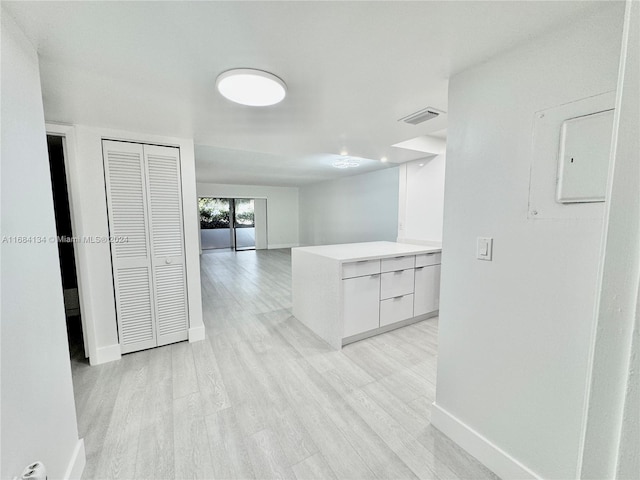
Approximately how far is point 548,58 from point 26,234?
220 centimetres

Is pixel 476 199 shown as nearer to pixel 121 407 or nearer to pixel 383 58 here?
pixel 383 58

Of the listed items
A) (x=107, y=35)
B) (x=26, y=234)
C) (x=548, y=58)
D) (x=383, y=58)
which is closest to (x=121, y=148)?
(x=107, y=35)

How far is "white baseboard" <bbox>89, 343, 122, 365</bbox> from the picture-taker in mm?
2309

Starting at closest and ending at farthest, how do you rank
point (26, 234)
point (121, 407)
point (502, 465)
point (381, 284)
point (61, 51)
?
point (26, 234) → point (61, 51) → point (502, 465) → point (121, 407) → point (381, 284)

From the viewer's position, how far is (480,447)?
140 centimetres

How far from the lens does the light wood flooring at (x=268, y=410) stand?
4.51 feet

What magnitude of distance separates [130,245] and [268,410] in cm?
186

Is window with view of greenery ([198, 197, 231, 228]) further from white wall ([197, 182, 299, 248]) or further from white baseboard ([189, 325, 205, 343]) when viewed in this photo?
white baseboard ([189, 325, 205, 343])

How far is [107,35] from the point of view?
109 centimetres

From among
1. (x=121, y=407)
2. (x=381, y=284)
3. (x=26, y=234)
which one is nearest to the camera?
(x=26, y=234)

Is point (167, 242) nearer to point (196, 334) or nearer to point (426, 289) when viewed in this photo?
point (196, 334)

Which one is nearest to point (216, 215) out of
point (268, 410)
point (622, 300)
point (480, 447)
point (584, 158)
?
point (268, 410)

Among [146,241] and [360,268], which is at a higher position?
[146,241]

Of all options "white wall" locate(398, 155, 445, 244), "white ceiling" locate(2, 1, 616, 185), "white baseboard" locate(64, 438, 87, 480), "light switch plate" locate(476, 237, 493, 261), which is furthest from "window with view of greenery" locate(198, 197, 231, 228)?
"light switch plate" locate(476, 237, 493, 261)
